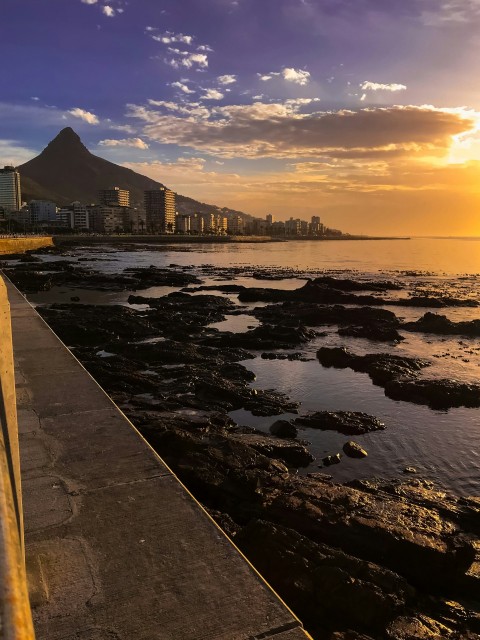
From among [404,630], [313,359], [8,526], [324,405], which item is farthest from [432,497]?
[313,359]

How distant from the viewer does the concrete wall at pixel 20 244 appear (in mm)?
62631

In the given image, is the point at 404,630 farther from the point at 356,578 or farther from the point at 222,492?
the point at 222,492

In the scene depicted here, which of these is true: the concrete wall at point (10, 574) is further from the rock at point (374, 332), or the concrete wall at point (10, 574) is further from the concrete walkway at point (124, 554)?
the rock at point (374, 332)

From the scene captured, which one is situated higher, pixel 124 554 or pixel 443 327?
pixel 124 554

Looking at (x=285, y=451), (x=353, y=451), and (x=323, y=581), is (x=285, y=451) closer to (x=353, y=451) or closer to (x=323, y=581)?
(x=353, y=451)

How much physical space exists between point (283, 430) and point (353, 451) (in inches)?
55.4

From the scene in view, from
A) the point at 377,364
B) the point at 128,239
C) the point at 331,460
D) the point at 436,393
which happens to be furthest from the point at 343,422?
the point at 128,239

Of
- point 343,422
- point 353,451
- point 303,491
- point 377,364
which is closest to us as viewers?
point 303,491

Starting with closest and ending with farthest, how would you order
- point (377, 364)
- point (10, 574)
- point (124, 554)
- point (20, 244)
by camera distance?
point (10, 574) → point (124, 554) → point (377, 364) → point (20, 244)

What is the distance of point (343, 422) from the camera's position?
10086mm

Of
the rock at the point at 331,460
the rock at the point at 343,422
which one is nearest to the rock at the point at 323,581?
the rock at the point at 331,460

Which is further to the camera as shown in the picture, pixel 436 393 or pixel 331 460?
pixel 436 393

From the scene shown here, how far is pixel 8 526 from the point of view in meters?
1.39

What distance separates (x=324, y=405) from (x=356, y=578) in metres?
7.16
